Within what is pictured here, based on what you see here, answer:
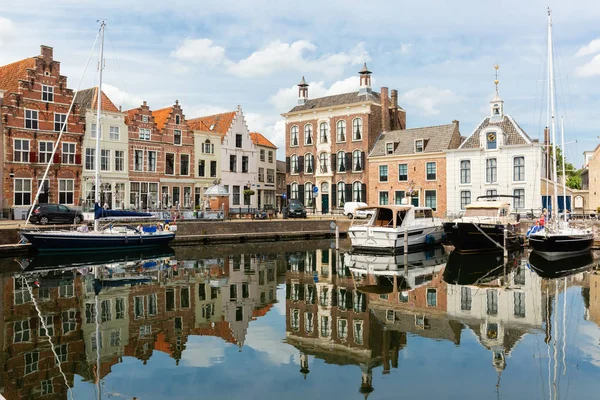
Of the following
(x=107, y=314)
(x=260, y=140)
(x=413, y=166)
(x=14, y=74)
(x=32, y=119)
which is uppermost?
(x=14, y=74)

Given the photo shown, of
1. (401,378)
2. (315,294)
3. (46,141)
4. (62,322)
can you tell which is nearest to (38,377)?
(62,322)

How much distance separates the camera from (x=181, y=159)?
47844 mm

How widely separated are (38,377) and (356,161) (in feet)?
143

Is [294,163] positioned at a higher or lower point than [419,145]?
lower

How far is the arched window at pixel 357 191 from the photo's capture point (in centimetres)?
5056

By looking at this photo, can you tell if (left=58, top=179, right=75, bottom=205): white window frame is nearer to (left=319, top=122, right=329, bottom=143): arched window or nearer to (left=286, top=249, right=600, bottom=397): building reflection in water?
(left=286, top=249, right=600, bottom=397): building reflection in water

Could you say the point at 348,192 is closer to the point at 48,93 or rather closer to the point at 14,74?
the point at 48,93

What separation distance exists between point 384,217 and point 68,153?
2567 centimetres

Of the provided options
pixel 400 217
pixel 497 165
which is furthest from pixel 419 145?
pixel 400 217

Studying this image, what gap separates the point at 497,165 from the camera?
42.9m

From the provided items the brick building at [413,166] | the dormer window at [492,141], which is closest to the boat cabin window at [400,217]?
the brick building at [413,166]

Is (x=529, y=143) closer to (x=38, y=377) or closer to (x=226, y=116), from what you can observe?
(x=226, y=116)

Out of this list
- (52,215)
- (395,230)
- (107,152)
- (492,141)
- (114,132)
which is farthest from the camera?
(492,141)

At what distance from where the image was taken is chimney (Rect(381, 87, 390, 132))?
1992 inches
